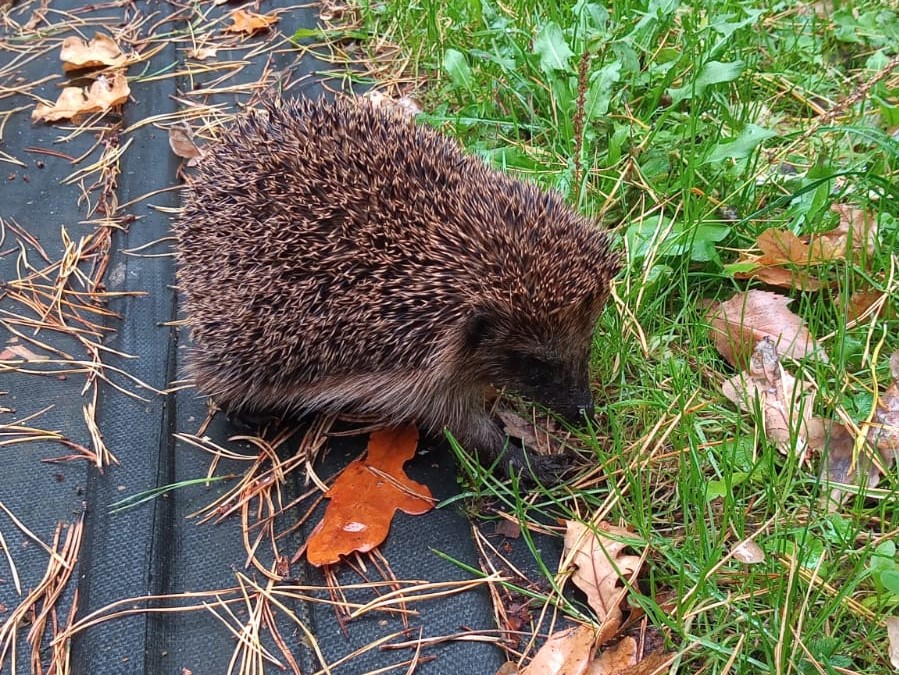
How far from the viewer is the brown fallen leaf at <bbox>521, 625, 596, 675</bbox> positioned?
2.28m

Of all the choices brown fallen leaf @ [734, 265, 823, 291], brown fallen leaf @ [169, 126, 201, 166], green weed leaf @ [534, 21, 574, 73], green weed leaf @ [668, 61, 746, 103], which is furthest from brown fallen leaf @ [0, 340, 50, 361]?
green weed leaf @ [668, 61, 746, 103]

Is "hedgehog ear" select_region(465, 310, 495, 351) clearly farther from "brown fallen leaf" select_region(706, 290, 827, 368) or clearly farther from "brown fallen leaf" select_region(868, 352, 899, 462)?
"brown fallen leaf" select_region(868, 352, 899, 462)

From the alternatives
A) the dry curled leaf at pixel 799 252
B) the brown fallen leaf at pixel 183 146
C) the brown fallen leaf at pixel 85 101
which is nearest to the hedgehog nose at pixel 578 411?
the dry curled leaf at pixel 799 252

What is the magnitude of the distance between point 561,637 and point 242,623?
39.8 inches

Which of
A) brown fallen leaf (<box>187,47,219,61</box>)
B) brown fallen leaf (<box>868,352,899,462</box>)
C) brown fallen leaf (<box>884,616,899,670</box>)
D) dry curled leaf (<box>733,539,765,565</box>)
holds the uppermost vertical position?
brown fallen leaf (<box>187,47,219,61</box>)

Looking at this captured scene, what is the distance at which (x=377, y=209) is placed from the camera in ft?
9.48

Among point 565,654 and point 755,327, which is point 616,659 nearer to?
point 565,654

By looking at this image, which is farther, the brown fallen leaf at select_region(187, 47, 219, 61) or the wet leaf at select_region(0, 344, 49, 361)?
the brown fallen leaf at select_region(187, 47, 219, 61)

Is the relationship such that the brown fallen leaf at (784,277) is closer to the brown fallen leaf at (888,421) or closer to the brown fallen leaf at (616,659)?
the brown fallen leaf at (888,421)

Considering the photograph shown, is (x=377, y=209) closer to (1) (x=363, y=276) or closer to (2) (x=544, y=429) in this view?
(1) (x=363, y=276)

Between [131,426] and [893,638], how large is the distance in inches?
106

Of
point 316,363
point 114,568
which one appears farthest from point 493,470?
point 114,568

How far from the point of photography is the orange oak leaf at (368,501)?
270 cm

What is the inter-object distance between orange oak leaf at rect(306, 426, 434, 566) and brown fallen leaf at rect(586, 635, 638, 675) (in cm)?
80
